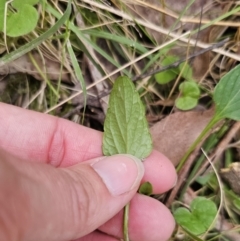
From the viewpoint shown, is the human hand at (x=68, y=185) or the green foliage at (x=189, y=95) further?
the green foliage at (x=189, y=95)

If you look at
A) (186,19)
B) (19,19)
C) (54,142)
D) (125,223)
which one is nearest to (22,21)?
(19,19)

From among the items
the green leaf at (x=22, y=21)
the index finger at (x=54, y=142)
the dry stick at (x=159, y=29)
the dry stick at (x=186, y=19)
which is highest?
the dry stick at (x=186, y=19)

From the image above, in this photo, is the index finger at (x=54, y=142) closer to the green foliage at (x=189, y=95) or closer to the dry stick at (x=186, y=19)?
the green foliage at (x=189, y=95)

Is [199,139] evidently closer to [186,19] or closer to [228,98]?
[228,98]

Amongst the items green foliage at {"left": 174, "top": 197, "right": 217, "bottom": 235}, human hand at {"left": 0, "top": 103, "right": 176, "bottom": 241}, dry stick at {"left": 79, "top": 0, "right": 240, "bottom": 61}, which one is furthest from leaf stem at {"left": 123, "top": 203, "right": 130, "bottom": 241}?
dry stick at {"left": 79, "top": 0, "right": 240, "bottom": 61}

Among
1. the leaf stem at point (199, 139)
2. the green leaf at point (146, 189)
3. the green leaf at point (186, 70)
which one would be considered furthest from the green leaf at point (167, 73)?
the green leaf at point (146, 189)

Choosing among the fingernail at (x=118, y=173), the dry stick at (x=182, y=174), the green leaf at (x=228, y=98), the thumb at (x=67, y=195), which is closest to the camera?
the thumb at (x=67, y=195)

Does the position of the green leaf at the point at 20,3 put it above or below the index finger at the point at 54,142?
above
